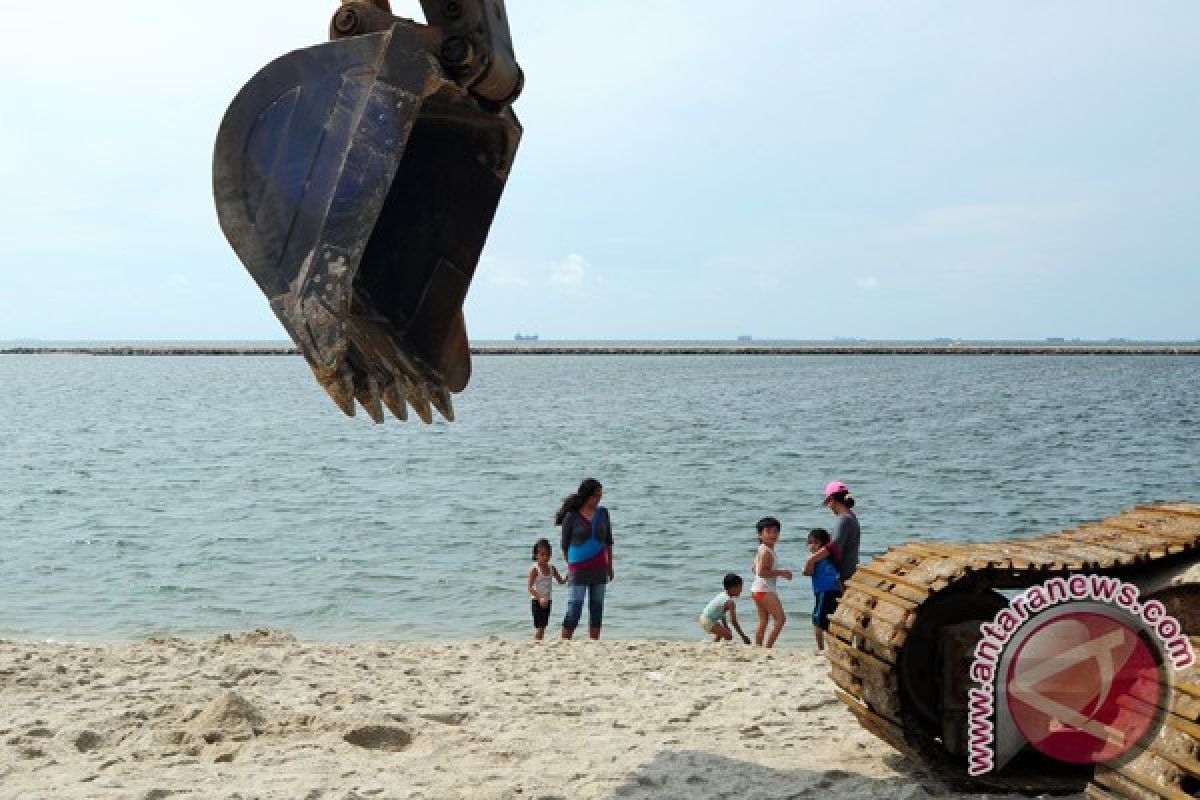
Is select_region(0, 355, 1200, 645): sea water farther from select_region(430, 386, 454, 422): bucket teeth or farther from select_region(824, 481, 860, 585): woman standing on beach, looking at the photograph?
select_region(430, 386, 454, 422): bucket teeth

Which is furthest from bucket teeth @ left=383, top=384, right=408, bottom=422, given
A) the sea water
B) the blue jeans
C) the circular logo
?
the sea water

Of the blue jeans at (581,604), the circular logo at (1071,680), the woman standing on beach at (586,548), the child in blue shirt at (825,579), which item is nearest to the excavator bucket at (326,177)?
the circular logo at (1071,680)

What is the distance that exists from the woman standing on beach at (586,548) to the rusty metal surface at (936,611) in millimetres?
4497

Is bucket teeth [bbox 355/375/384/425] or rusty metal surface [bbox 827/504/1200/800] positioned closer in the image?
bucket teeth [bbox 355/375/384/425]

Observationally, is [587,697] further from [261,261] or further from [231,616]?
[231,616]

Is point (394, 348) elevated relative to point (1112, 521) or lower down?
elevated

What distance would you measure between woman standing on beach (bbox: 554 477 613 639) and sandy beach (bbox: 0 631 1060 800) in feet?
3.96

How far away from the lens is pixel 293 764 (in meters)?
6.02

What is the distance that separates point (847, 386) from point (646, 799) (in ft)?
224

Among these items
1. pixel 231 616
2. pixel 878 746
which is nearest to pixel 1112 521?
pixel 878 746

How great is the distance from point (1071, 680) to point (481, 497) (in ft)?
61.5

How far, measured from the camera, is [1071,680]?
Answer: 5438mm

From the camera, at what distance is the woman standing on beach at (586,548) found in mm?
10148

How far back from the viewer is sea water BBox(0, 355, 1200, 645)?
1405 centimetres
